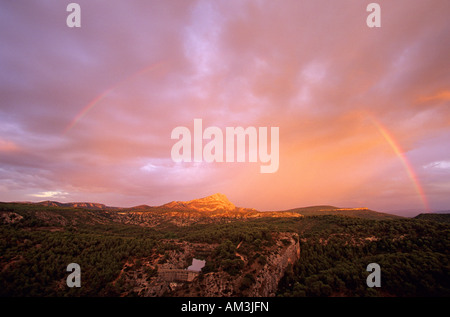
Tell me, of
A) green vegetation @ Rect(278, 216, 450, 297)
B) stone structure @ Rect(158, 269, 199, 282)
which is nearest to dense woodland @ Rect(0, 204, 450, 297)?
green vegetation @ Rect(278, 216, 450, 297)

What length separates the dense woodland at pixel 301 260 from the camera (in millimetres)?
19281

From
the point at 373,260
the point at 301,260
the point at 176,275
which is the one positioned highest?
the point at 373,260

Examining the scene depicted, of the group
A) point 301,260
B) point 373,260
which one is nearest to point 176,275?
point 301,260

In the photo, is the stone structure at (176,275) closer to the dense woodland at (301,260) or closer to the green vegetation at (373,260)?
the dense woodland at (301,260)

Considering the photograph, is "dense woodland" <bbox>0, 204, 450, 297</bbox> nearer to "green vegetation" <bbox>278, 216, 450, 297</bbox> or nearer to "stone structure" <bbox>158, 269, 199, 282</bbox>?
"green vegetation" <bbox>278, 216, 450, 297</bbox>

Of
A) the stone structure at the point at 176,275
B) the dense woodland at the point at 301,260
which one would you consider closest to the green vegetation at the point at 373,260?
the dense woodland at the point at 301,260

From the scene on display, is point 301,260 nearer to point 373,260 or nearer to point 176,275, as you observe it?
point 373,260

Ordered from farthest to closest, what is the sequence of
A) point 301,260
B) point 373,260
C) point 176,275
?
point 301,260, point 176,275, point 373,260

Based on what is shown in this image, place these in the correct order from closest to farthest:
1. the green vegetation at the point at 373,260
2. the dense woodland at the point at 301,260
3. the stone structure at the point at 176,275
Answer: the green vegetation at the point at 373,260 < the dense woodland at the point at 301,260 < the stone structure at the point at 176,275

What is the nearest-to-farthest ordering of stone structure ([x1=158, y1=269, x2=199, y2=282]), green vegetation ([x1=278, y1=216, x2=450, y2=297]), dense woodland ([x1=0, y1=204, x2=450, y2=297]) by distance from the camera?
green vegetation ([x1=278, y1=216, x2=450, y2=297]) < dense woodland ([x1=0, y1=204, x2=450, y2=297]) < stone structure ([x1=158, y1=269, x2=199, y2=282])

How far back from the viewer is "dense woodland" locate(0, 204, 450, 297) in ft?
63.3

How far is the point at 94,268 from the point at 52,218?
47968mm

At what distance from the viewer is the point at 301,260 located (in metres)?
34.6
